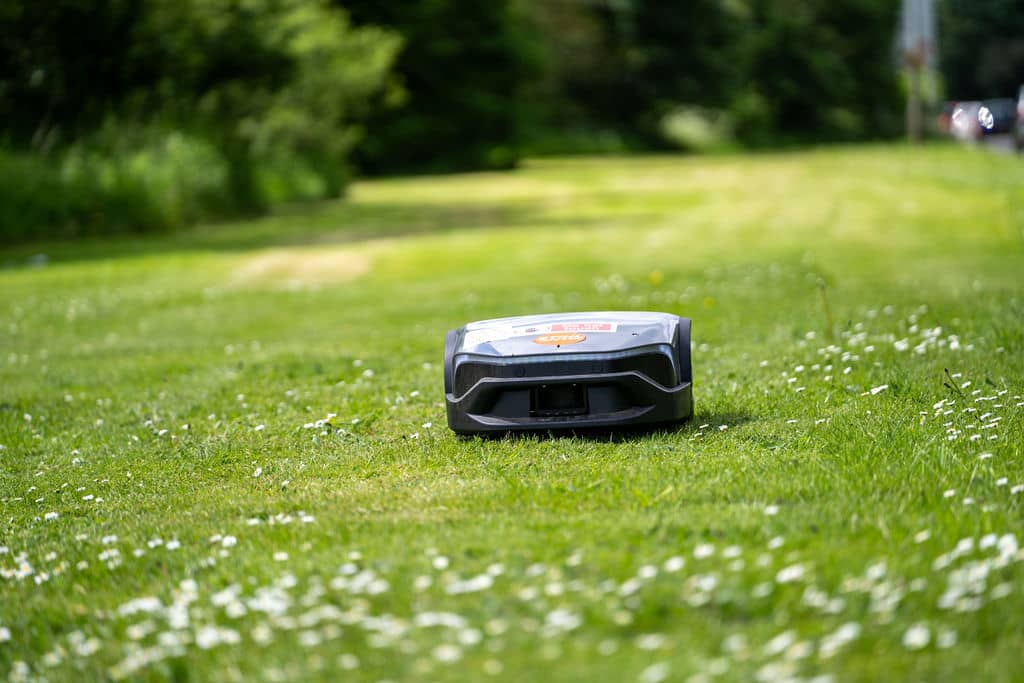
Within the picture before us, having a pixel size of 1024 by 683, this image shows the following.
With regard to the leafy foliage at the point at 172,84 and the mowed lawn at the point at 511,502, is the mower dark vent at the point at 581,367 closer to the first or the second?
the mowed lawn at the point at 511,502

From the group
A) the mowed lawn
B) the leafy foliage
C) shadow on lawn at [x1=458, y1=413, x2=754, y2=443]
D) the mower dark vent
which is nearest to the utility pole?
the leafy foliage

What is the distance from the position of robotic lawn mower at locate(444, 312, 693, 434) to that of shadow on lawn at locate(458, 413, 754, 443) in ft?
0.24

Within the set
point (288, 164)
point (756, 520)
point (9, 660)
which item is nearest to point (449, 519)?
point (756, 520)

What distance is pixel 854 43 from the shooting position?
71.0m

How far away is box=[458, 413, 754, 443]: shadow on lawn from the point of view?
6270 millimetres

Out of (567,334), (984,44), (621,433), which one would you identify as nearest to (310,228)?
(621,433)

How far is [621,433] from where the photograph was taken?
6.41 m

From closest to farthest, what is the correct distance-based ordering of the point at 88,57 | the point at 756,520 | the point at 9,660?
the point at 9,660 < the point at 756,520 < the point at 88,57

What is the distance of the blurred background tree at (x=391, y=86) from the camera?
23234 millimetres

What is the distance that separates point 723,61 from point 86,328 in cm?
5385

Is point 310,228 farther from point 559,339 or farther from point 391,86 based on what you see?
point 391,86

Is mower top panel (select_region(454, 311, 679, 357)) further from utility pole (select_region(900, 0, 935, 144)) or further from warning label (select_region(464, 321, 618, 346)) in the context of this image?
utility pole (select_region(900, 0, 935, 144))

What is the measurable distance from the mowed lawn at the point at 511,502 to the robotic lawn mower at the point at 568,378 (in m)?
0.14

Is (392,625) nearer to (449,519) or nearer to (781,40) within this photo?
(449,519)
